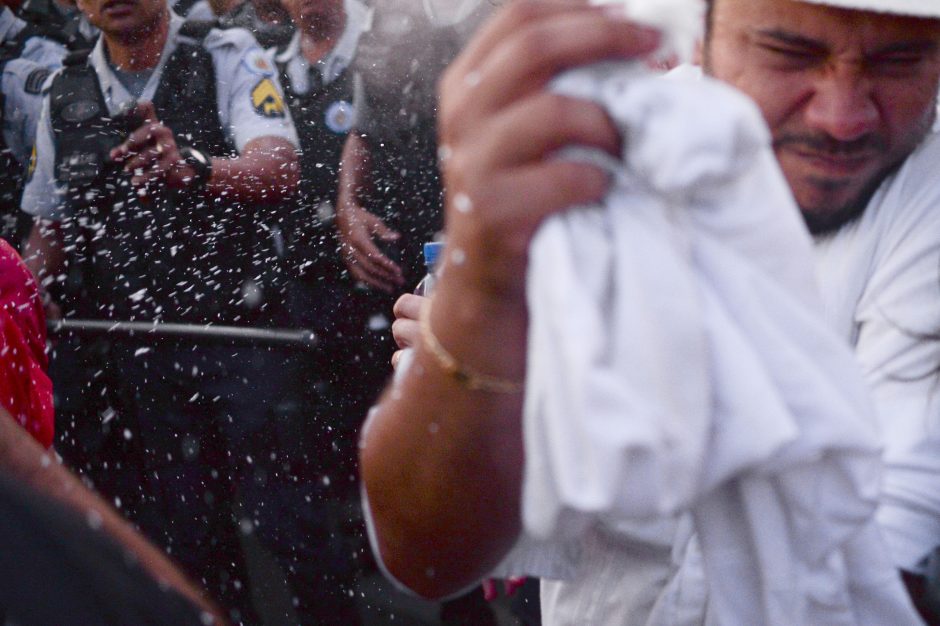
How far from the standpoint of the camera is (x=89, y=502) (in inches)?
47.3

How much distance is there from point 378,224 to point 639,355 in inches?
112

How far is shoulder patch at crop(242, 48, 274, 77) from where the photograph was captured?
10.5 feet

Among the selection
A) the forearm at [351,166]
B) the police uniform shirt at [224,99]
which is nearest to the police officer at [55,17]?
the police uniform shirt at [224,99]

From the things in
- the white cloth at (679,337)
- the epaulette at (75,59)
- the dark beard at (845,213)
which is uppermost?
the white cloth at (679,337)

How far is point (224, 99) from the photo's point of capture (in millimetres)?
3180

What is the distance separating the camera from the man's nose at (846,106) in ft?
3.84

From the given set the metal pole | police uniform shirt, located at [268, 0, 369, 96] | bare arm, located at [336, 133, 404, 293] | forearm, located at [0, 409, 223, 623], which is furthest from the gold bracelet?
police uniform shirt, located at [268, 0, 369, 96]

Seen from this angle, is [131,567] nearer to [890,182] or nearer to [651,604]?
[651,604]

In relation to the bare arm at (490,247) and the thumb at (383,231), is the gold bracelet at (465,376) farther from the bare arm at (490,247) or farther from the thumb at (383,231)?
the thumb at (383,231)

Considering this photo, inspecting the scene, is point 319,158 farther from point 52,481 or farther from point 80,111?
point 52,481

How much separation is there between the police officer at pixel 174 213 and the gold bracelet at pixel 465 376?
7.66 feet

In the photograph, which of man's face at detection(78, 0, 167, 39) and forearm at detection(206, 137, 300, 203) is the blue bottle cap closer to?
forearm at detection(206, 137, 300, 203)

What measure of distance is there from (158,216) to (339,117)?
2.85ft

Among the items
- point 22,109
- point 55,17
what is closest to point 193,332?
point 22,109
